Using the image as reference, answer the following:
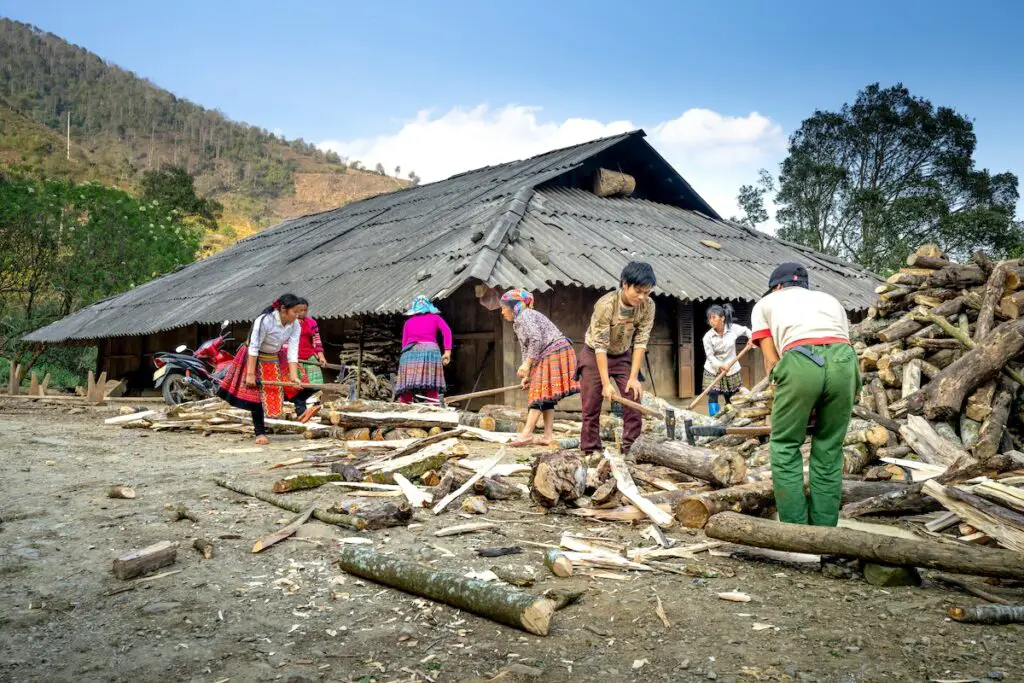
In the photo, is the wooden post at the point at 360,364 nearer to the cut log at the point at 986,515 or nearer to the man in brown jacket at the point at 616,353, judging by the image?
the man in brown jacket at the point at 616,353

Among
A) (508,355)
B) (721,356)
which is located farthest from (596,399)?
(508,355)

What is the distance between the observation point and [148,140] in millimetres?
60875

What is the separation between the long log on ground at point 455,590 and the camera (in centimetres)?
286

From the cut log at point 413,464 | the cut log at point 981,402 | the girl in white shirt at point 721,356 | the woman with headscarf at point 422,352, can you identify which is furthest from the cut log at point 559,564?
the woman with headscarf at point 422,352

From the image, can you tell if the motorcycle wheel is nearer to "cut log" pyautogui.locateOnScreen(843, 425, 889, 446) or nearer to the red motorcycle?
the red motorcycle

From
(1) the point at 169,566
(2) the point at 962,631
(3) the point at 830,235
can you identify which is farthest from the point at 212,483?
(3) the point at 830,235

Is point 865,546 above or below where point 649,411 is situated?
below

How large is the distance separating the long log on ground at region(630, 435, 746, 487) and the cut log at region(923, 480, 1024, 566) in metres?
1.33

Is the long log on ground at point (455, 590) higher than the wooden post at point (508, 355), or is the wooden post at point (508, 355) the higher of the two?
the wooden post at point (508, 355)

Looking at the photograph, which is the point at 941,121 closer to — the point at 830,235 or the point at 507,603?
the point at 830,235

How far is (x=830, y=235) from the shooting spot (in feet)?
100

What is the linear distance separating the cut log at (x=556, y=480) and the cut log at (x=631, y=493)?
0.95 feet

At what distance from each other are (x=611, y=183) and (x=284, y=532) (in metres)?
12.7

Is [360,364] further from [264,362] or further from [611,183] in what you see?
[611,183]
